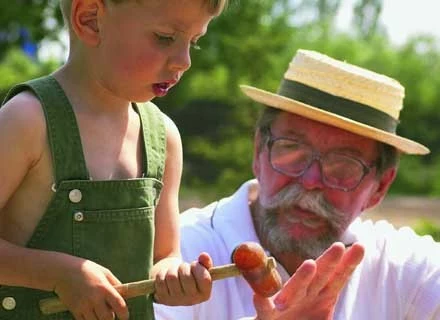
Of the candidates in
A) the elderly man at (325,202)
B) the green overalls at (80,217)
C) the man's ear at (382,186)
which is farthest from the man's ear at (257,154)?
the green overalls at (80,217)

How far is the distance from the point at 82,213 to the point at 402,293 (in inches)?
68.4

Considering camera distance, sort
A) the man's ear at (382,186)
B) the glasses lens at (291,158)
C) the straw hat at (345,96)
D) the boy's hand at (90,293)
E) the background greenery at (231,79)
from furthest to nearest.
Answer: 1. the background greenery at (231,79)
2. the man's ear at (382,186)
3. the straw hat at (345,96)
4. the glasses lens at (291,158)
5. the boy's hand at (90,293)

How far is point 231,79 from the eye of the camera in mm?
16000

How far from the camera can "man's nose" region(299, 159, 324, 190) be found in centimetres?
403

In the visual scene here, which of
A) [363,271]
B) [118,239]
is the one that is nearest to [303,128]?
[363,271]

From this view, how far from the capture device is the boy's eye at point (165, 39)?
2.60m

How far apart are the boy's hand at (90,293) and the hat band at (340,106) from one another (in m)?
1.80

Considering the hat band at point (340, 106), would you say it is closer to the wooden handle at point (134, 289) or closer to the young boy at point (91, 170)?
the young boy at point (91, 170)

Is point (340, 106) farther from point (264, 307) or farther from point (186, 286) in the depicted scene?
point (186, 286)

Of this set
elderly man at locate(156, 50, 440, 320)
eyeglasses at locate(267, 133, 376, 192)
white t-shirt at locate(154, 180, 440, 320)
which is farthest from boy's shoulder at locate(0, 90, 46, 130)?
eyeglasses at locate(267, 133, 376, 192)

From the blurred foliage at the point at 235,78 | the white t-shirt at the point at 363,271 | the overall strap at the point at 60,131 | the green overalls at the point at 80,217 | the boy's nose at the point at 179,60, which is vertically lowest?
the blurred foliage at the point at 235,78

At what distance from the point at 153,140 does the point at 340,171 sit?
1.44m

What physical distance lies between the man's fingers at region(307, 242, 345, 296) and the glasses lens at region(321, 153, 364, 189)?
1.14 metres

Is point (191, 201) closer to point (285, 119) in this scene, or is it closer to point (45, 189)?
point (285, 119)
